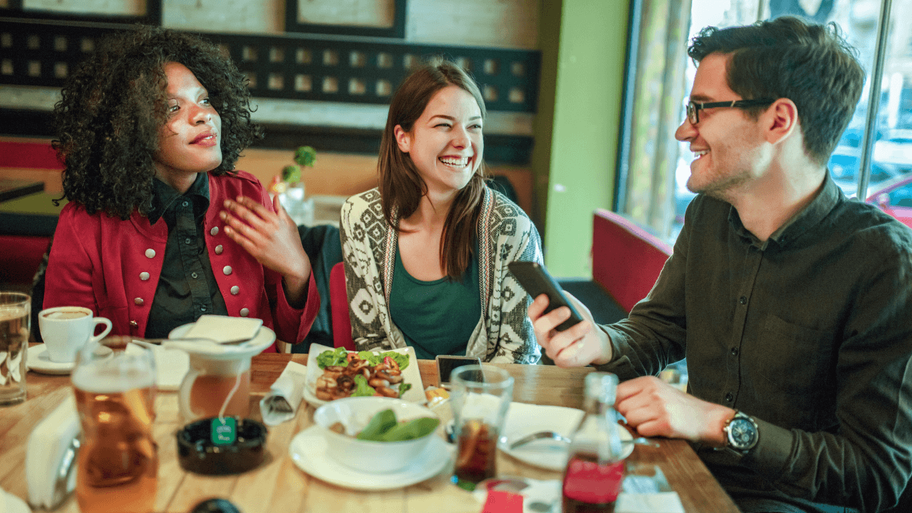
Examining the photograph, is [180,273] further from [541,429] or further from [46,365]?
[541,429]

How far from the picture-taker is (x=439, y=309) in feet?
5.92

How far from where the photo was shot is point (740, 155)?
1.31 meters

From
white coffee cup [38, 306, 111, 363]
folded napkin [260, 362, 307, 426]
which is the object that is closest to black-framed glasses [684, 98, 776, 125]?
folded napkin [260, 362, 307, 426]

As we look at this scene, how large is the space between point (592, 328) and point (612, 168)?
334 centimetres

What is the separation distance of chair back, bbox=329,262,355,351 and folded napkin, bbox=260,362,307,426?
2.45ft

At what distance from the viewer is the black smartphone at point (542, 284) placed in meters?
1.10

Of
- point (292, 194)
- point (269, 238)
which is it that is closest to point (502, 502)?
point (269, 238)

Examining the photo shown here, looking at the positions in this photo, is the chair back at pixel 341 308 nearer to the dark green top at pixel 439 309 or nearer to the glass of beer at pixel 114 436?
the dark green top at pixel 439 309

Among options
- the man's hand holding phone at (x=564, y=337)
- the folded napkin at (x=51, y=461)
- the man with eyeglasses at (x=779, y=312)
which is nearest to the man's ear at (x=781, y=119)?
the man with eyeglasses at (x=779, y=312)

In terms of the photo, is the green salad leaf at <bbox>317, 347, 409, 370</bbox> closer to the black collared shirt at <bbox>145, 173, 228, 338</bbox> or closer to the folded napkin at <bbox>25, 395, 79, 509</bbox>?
the folded napkin at <bbox>25, 395, 79, 509</bbox>

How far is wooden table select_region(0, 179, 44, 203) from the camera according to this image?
11.4 feet

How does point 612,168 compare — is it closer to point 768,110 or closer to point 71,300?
point 768,110

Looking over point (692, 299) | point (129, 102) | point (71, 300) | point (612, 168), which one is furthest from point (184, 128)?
Result: point (612, 168)

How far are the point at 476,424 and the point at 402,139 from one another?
1196 mm
